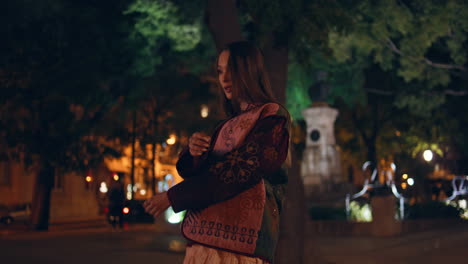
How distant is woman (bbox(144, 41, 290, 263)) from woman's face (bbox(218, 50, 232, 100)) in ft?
0.14

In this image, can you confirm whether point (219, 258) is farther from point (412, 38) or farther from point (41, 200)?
point (41, 200)

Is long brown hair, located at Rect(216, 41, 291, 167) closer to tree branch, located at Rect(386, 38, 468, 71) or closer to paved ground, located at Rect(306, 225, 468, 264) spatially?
paved ground, located at Rect(306, 225, 468, 264)

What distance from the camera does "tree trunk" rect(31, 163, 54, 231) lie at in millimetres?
22875

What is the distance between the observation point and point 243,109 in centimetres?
273

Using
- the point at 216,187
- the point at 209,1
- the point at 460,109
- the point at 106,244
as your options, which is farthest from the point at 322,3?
the point at 460,109

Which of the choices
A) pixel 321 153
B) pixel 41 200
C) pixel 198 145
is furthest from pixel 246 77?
pixel 321 153

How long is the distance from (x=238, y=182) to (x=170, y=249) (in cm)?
1319

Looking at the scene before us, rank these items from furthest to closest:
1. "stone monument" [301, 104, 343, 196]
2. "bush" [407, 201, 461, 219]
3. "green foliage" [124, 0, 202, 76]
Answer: "stone monument" [301, 104, 343, 196], "bush" [407, 201, 461, 219], "green foliage" [124, 0, 202, 76]

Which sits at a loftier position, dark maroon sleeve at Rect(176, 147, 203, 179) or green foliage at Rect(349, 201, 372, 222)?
dark maroon sleeve at Rect(176, 147, 203, 179)

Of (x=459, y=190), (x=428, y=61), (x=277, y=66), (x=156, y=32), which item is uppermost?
(x=156, y=32)

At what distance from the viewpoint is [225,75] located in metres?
2.85

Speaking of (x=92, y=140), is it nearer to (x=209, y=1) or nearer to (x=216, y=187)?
(x=209, y=1)

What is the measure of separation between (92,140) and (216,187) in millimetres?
21586

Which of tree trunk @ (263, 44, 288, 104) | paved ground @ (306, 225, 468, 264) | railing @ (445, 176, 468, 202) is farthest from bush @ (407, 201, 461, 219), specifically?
tree trunk @ (263, 44, 288, 104)
